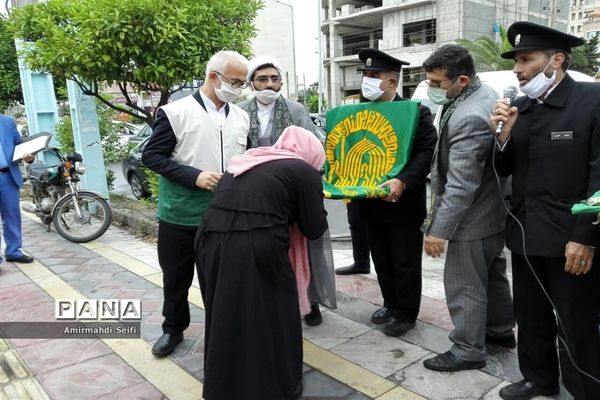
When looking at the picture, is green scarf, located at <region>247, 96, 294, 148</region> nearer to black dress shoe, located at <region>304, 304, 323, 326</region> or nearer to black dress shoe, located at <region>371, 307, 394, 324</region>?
black dress shoe, located at <region>304, 304, 323, 326</region>

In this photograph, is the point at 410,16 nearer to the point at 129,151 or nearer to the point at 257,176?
the point at 129,151

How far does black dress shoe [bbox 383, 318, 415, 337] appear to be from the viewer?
328 centimetres

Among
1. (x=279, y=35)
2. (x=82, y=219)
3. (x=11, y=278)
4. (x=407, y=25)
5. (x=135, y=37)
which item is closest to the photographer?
(x=11, y=278)

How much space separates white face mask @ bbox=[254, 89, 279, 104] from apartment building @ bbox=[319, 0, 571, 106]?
2070 centimetres

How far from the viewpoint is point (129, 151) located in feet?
29.9

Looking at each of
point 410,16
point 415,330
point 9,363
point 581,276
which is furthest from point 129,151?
point 410,16

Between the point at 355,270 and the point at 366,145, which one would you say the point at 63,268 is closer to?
the point at 355,270

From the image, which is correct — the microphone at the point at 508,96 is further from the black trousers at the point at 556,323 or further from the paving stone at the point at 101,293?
the paving stone at the point at 101,293

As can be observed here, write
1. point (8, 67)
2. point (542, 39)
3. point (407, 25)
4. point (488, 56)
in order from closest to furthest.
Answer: point (542, 39), point (8, 67), point (488, 56), point (407, 25)

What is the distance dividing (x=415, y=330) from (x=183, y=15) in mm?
3842

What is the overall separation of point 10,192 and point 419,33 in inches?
1142

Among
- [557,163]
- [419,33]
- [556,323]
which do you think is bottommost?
[556,323]

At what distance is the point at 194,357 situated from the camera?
10.2 feet

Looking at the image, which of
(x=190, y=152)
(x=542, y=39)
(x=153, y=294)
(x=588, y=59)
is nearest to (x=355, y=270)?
(x=153, y=294)
